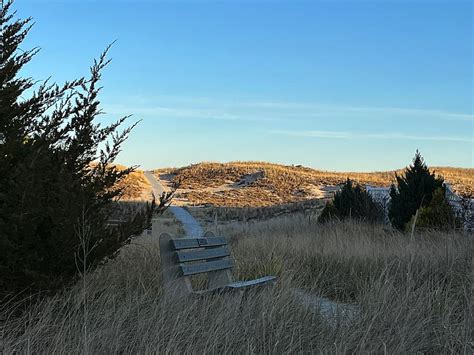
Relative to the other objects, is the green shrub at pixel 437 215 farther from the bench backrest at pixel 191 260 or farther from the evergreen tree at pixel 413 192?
the bench backrest at pixel 191 260

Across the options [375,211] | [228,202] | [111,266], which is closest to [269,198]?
[228,202]

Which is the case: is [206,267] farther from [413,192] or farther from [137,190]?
[137,190]

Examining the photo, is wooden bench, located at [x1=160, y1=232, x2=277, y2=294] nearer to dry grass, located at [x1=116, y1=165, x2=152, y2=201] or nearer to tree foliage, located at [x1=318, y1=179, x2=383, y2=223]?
tree foliage, located at [x1=318, y1=179, x2=383, y2=223]

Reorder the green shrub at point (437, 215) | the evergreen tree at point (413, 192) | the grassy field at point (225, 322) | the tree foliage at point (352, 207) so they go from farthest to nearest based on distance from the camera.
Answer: the tree foliage at point (352, 207) < the evergreen tree at point (413, 192) < the green shrub at point (437, 215) < the grassy field at point (225, 322)

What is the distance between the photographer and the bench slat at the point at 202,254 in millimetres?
4859

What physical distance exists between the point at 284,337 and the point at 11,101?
9.78 ft

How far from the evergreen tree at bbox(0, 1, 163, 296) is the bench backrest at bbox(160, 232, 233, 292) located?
362mm

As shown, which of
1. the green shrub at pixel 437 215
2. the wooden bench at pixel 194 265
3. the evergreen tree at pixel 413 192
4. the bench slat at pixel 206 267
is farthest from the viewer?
the evergreen tree at pixel 413 192

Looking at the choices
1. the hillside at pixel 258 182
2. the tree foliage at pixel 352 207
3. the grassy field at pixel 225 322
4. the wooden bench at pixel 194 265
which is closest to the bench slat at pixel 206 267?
the wooden bench at pixel 194 265

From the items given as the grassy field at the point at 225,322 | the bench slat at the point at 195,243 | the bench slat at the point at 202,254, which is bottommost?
the grassy field at the point at 225,322

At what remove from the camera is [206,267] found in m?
5.16

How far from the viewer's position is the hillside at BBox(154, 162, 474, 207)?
35.1 meters

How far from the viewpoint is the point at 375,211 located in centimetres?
1575

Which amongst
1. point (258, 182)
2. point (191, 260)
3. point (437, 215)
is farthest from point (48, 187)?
point (258, 182)
